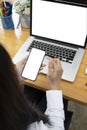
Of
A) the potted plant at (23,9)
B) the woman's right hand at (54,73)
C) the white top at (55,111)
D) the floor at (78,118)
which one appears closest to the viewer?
the white top at (55,111)

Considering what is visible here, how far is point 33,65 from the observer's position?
1.03m

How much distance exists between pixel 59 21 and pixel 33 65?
0.29 m

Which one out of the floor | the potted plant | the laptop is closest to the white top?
the laptop

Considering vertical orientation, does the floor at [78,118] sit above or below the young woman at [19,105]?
below

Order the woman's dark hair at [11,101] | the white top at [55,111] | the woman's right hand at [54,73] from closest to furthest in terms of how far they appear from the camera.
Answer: the woman's dark hair at [11,101]
the white top at [55,111]
the woman's right hand at [54,73]

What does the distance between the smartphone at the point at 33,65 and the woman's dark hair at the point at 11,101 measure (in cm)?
29

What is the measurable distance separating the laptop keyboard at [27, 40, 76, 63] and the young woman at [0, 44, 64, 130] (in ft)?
0.45

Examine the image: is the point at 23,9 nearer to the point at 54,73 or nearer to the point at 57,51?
the point at 57,51

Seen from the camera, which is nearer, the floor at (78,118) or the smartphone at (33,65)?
the smartphone at (33,65)

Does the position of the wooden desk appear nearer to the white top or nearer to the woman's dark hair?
the white top

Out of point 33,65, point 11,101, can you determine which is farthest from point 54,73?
point 11,101

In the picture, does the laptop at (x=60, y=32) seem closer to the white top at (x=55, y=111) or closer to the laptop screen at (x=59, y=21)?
the laptop screen at (x=59, y=21)

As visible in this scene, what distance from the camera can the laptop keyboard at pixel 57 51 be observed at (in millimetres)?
1125

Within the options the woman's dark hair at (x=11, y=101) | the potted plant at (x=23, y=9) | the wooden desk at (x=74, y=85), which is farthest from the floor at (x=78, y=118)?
the woman's dark hair at (x=11, y=101)
